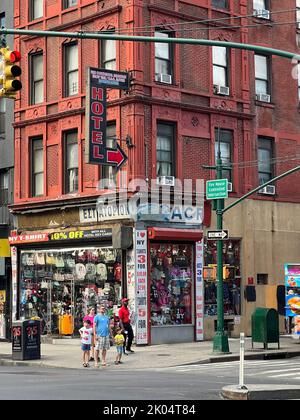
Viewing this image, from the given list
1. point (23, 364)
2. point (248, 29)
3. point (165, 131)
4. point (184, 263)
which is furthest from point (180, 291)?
point (248, 29)

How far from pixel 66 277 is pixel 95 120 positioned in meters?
7.32

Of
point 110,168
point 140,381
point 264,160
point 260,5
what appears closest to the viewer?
point 140,381

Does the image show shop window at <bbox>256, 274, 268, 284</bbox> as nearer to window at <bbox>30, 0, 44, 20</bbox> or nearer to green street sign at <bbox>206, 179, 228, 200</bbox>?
green street sign at <bbox>206, 179, 228, 200</bbox>

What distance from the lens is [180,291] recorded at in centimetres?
3266

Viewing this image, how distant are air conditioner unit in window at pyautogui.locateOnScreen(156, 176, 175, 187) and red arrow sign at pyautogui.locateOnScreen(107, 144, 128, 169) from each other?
1.71 metres

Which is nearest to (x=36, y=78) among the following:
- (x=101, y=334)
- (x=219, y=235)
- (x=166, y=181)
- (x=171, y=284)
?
(x=166, y=181)

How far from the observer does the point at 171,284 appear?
32.3 metres

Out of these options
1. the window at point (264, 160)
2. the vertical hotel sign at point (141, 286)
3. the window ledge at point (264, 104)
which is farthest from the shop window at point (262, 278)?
the window ledge at point (264, 104)

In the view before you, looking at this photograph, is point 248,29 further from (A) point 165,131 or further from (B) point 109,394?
(B) point 109,394

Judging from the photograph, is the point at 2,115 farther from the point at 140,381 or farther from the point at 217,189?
the point at 140,381

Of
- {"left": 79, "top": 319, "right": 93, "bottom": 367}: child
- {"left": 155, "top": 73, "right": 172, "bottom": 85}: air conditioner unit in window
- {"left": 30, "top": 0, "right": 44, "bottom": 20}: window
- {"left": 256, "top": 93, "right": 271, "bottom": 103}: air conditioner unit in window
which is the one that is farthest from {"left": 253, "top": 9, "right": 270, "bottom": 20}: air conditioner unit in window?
{"left": 79, "top": 319, "right": 93, "bottom": 367}: child

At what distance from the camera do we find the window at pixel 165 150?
31969mm

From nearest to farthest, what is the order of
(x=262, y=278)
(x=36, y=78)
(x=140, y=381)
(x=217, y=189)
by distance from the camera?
(x=140, y=381)
(x=217, y=189)
(x=262, y=278)
(x=36, y=78)

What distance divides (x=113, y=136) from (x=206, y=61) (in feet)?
17.2
